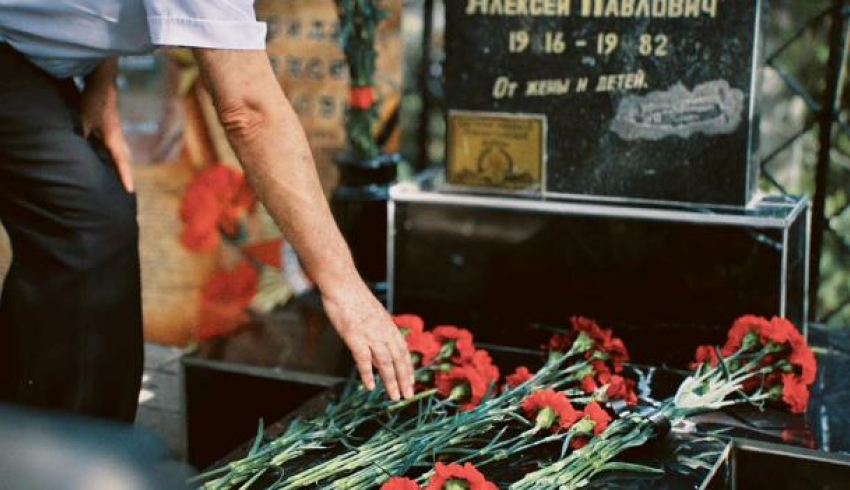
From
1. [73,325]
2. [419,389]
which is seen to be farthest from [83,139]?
[419,389]

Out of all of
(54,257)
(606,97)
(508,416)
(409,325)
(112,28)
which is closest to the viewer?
(112,28)

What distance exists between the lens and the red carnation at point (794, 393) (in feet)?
8.69

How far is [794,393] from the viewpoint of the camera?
2.65 meters

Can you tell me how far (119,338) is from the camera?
242 centimetres

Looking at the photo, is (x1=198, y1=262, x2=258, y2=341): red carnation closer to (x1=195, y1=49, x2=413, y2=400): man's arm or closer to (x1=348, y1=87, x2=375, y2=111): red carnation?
(x1=348, y1=87, x2=375, y2=111): red carnation

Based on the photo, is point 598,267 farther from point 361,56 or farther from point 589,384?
point 361,56

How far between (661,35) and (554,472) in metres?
1.32

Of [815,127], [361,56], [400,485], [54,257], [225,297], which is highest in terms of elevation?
[361,56]

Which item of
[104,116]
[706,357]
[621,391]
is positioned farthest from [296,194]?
[706,357]

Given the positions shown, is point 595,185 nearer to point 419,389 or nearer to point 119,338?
point 419,389

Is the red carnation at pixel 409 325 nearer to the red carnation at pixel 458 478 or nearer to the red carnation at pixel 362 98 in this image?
the red carnation at pixel 458 478

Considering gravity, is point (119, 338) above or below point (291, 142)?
below

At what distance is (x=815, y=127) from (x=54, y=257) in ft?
A: 14.1

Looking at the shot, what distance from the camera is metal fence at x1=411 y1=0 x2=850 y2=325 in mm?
3561
